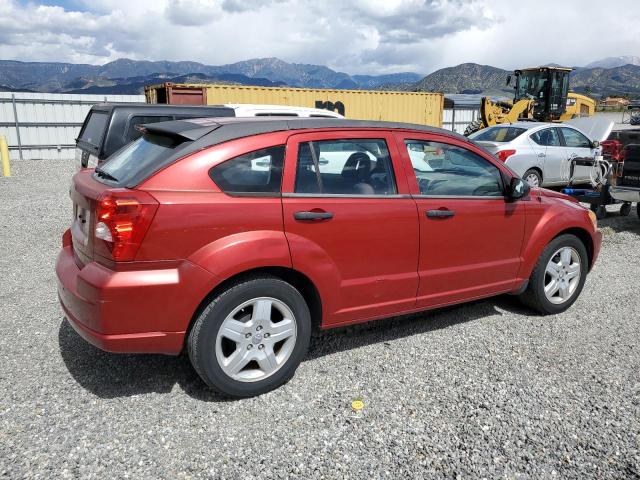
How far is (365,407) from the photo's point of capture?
3.08 m

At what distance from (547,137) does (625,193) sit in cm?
390

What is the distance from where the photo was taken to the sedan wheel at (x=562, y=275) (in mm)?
4508

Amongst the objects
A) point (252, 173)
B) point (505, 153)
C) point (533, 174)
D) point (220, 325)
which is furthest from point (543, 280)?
point (533, 174)

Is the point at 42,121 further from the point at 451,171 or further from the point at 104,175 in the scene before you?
the point at 451,171

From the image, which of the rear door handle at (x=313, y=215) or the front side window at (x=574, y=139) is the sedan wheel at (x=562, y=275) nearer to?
the rear door handle at (x=313, y=215)

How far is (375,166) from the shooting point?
11.7 feet

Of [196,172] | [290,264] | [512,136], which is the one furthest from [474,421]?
[512,136]

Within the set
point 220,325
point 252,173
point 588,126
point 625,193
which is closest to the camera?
point 220,325

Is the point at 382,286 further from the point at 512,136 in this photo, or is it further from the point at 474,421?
the point at 512,136

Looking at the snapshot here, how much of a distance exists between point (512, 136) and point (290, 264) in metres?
9.58

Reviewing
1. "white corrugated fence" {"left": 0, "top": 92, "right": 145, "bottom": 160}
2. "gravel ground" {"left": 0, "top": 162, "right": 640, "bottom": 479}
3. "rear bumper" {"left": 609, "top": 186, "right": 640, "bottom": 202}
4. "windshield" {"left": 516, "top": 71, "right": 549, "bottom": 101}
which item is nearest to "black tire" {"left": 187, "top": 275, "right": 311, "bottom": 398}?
"gravel ground" {"left": 0, "top": 162, "right": 640, "bottom": 479}

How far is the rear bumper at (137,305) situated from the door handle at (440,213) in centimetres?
164

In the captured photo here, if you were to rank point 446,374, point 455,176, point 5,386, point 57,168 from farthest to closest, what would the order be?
point 57,168 < point 455,176 < point 446,374 < point 5,386

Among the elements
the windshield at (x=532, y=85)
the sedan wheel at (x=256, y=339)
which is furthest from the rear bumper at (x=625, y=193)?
the windshield at (x=532, y=85)
